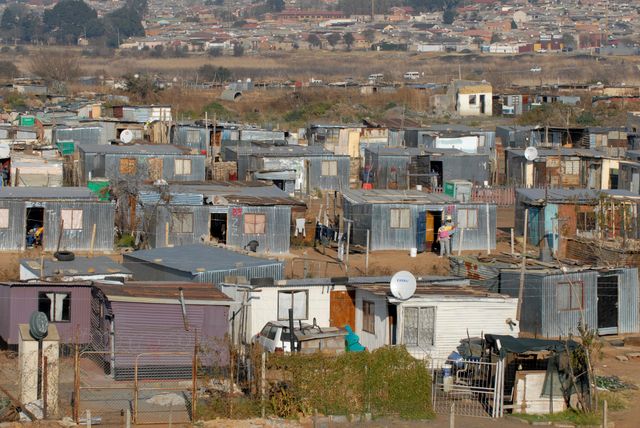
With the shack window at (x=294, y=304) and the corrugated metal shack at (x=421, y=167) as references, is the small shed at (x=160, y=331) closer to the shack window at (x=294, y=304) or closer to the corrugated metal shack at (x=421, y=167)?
the shack window at (x=294, y=304)

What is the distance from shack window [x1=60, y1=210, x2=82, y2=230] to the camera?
26359 millimetres

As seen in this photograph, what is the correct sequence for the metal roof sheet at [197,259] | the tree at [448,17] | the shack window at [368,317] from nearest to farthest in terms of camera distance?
the shack window at [368,317] < the metal roof sheet at [197,259] < the tree at [448,17]

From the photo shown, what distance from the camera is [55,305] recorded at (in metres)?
18.5

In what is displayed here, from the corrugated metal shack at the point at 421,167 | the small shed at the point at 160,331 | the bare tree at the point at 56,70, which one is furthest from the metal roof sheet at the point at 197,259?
the bare tree at the point at 56,70

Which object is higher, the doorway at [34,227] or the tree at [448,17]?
the tree at [448,17]

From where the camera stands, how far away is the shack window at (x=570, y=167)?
3741cm

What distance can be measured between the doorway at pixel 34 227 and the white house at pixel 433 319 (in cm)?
956

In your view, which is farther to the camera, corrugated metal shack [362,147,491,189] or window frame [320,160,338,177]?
corrugated metal shack [362,147,491,189]

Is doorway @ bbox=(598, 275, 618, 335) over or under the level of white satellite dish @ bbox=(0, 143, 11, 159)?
under

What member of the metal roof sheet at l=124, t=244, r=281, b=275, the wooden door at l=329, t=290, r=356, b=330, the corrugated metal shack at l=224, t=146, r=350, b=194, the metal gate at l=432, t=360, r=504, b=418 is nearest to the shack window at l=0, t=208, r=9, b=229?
the metal roof sheet at l=124, t=244, r=281, b=275

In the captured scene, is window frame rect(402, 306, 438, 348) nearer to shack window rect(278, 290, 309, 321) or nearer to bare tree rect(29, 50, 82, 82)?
shack window rect(278, 290, 309, 321)

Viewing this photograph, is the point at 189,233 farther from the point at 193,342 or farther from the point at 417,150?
the point at 417,150

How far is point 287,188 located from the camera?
34031mm

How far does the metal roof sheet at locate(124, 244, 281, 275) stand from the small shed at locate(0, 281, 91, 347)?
2.00 meters
